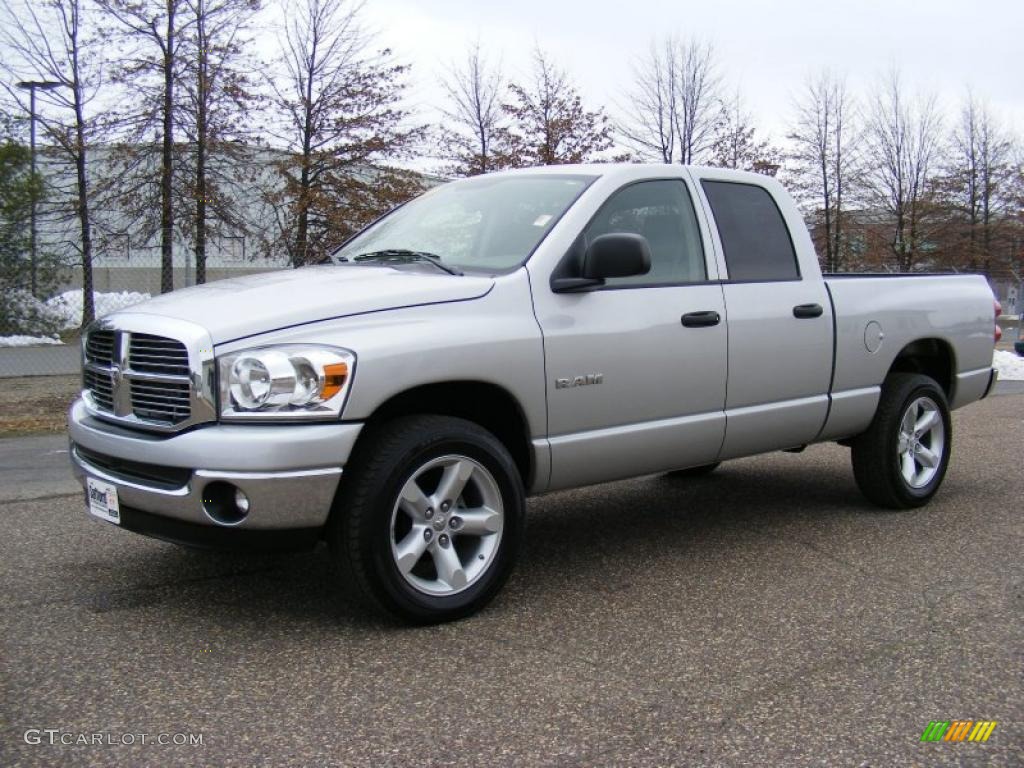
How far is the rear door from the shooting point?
16.4 ft

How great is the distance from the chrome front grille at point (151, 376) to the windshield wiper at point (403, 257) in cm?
120

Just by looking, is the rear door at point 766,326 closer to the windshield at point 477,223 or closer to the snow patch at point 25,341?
the windshield at point 477,223

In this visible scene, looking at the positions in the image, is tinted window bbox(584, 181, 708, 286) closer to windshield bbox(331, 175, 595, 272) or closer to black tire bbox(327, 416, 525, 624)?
windshield bbox(331, 175, 595, 272)

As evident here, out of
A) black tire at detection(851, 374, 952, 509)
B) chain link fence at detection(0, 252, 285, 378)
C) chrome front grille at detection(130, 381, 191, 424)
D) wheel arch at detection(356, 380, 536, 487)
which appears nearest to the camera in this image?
chrome front grille at detection(130, 381, 191, 424)

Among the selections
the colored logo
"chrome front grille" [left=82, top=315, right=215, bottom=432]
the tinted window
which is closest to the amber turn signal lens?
"chrome front grille" [left=82, top=315, right=215, bottom=432]

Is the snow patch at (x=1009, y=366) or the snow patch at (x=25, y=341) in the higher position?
the snow patch at (x=25, y=341)

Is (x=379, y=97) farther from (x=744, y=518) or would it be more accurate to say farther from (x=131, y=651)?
(x=131, y=651)

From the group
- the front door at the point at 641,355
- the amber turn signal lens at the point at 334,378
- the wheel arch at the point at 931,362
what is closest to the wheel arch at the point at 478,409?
the front door at the point at 641,355

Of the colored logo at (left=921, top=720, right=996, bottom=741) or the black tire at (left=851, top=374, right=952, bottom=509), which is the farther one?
the black tire at (left=851, top=374, right=952, bottom=509)

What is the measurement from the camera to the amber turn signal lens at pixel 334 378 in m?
3.59

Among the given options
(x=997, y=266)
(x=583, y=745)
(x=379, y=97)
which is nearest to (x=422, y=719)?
(x=583, y=745)

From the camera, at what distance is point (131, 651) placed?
365 cm

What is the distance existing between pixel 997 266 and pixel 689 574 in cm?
3659

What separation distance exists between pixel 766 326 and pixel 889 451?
1337 mm
